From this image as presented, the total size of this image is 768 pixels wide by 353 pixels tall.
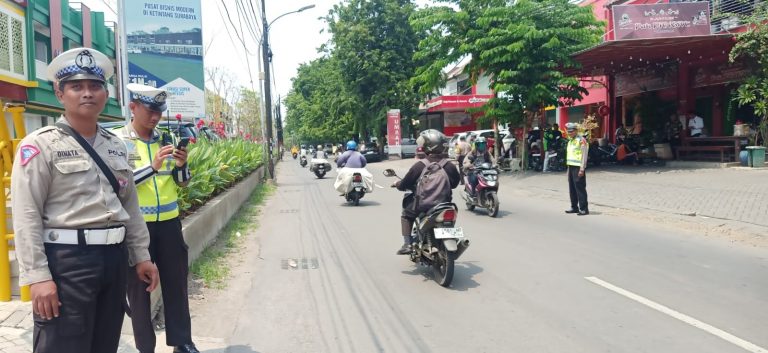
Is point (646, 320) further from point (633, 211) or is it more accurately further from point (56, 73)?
point (633, 211)

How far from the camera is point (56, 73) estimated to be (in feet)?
8.96

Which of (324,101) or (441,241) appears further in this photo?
(324,101)

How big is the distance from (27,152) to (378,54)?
34139mm

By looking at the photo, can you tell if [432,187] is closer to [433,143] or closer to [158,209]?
[433,143]

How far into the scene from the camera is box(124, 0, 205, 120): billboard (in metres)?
10.5

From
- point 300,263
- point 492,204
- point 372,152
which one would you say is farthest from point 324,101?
point 300,263

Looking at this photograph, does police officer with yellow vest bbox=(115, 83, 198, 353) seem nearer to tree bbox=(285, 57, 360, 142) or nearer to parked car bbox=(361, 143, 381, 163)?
tree bbox=(285, 57, 360, 142)

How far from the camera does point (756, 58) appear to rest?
53.0 ft

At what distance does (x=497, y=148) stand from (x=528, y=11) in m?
5.51

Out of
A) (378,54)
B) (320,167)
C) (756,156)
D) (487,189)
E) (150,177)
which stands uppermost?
(378,54)

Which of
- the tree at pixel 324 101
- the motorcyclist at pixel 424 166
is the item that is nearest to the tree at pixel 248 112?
the tree at pixel 324 101

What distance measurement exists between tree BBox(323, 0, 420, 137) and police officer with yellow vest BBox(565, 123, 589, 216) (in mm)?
25093

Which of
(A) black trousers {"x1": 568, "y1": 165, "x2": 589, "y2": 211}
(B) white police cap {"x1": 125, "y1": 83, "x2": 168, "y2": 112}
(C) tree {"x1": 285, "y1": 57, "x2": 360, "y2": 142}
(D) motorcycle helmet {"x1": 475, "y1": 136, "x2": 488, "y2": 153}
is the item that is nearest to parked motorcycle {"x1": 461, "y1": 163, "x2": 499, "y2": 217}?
(D) motorcycle helmet {"x1": 475, "y1": 136, "x2": 488, "y2": 153}

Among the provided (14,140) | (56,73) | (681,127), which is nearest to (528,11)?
(681,127)
